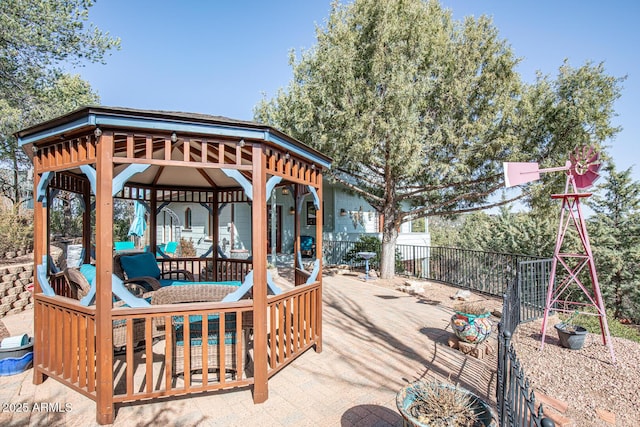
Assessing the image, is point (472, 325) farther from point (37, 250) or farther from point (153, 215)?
point (153, 215)

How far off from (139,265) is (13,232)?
4.56 metres

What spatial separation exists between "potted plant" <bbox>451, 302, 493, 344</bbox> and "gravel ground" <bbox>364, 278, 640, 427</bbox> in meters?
0.69

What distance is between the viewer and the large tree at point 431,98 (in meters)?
7.18

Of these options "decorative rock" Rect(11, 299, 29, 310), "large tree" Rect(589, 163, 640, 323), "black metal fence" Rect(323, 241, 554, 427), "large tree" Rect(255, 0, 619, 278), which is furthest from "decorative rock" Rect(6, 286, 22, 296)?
"large tree" Rect(589, 163, 640, 323)

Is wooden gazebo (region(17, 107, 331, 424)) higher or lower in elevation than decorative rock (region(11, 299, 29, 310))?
higher

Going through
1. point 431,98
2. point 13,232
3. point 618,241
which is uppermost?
point 431,98

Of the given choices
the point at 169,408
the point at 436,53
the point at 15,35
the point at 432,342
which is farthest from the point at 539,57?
the point at 15,35

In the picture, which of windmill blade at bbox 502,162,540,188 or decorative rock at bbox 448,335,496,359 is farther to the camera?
windmill blade at bbox 502,162,540,188

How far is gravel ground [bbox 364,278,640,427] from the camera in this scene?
328 centimetres

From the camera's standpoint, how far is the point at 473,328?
4.23 m

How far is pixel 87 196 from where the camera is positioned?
4902 mm

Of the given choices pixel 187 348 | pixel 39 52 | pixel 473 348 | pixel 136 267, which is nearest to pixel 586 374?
pixel 473 348

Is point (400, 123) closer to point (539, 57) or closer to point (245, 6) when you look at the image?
point (539, 57)

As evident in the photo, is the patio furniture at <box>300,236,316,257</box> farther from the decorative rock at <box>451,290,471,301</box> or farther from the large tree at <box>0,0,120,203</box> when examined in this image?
the large tree at <box>0,0,120,203</box>
